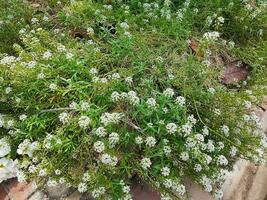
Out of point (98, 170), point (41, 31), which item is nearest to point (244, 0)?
point (41, 31)

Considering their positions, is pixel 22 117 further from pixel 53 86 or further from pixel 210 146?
pixel 210 146

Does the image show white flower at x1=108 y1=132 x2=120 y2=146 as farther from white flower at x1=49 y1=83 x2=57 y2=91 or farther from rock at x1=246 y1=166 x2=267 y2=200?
rock at x1=246 y1=166 x2=267 y2=200

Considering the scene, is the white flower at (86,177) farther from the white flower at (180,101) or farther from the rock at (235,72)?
the rock at (235,72)

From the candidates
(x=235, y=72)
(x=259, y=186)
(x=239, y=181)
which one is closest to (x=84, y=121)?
(x=239, y=181)

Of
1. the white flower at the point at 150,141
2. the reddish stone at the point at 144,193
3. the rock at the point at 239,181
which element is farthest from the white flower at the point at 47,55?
the rock at the point at 239,181

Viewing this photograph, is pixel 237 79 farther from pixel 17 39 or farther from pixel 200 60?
pixel 17 39

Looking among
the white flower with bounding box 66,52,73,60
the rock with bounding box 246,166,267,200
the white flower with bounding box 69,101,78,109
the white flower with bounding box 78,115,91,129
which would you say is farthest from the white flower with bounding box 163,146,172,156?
the rock with bounding box 246,166,267,200

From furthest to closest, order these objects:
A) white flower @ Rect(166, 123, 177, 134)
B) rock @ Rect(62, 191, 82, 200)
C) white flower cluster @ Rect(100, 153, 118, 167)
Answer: rock @ Rect(62, 191, 82, 200)
white flower @ Rect(166, 123, 177, 134)
white flower cluster @ Rect(100, 153, 118, 167)
